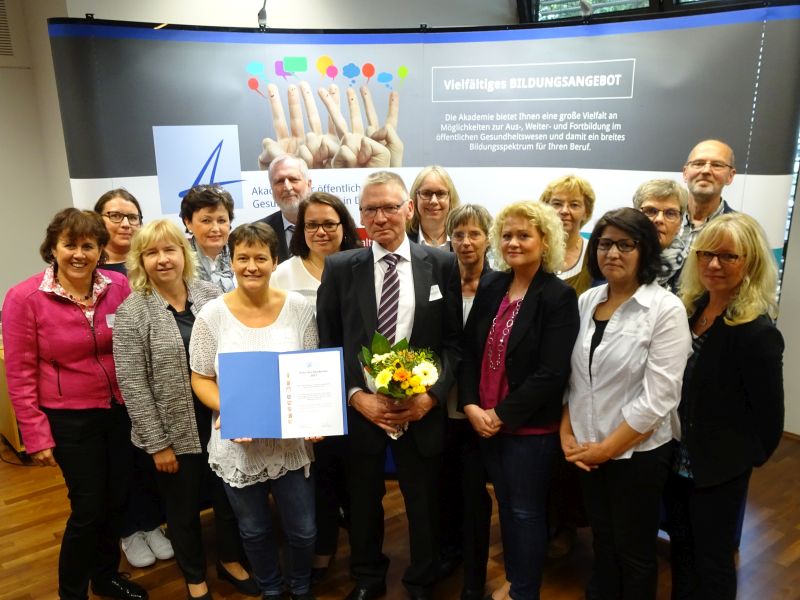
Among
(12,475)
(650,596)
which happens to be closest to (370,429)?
(650,596)

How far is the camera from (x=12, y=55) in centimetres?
476

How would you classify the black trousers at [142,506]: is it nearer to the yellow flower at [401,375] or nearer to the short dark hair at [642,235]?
the yellow flower at [401,375]

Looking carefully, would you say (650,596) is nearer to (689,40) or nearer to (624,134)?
(624,134)

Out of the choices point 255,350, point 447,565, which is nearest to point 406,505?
point 447,565

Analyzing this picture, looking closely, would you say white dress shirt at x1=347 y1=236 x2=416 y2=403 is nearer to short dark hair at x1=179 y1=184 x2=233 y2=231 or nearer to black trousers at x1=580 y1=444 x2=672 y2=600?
black trousers at x1=580 y1=444 x2=672 y2=600

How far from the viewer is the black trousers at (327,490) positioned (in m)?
2.78

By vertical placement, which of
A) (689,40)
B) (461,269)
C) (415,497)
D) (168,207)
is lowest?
(415,497)

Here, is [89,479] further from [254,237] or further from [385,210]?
[385,210]

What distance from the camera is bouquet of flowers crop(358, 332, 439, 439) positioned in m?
2.12

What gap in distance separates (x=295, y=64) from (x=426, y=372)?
2.99 m

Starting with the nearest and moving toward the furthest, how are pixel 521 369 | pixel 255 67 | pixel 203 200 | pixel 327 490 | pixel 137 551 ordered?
pixel 521 369, pixel 327 490, pixel 203 200, pixel 137 551, pixel 255 67

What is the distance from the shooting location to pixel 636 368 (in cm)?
207

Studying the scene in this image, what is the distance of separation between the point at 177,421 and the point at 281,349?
582mm

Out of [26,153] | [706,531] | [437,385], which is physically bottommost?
[706,531]
